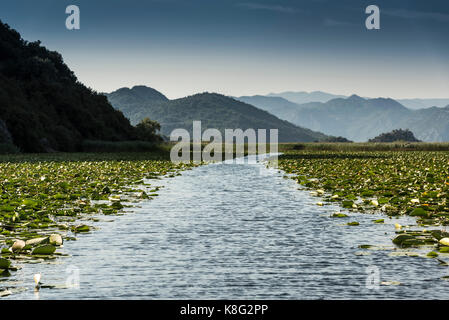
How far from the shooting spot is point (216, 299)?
7137mm

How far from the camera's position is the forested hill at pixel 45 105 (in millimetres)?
56562

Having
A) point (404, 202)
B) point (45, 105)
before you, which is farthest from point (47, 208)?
point (45, 105)

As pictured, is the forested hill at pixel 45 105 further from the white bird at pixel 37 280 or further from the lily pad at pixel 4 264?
the white bird at pixel 37 280

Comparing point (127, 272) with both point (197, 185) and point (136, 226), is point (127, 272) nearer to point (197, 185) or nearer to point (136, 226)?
point (136, 226)

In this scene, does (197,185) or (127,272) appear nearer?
(127,272)

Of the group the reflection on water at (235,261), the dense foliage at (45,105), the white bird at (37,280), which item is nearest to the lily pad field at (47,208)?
the reflection on water at (235,261)

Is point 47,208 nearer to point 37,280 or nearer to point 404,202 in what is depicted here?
point 37,280

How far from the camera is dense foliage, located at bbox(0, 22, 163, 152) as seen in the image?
56562mm

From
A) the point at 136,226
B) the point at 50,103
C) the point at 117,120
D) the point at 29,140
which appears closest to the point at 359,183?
the point at 136,226

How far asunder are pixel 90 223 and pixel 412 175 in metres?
16.4

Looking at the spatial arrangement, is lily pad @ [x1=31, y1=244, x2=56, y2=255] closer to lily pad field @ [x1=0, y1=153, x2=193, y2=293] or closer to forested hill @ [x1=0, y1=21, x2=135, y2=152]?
lily pad field @ [x1=0, y1=153, x2=193, y2=293]

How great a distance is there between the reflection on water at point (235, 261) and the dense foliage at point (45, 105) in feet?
141

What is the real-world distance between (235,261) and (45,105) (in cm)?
6353
